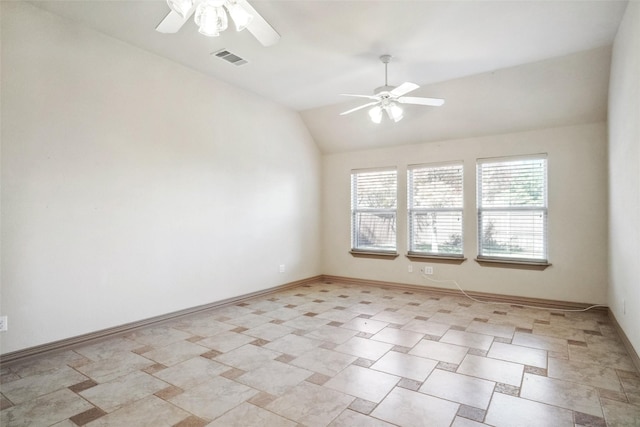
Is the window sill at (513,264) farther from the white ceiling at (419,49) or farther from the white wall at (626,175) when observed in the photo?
the white ceiling at (419,49)

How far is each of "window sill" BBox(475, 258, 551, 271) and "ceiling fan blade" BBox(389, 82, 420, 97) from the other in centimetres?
286

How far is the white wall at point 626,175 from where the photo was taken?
2.67 metres

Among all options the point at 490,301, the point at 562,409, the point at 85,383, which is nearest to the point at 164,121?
the point at 85,383

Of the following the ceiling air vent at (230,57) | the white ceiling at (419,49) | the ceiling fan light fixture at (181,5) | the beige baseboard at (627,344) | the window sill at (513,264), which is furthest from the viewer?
the window sill at (513,264)

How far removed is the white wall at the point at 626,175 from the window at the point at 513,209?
0.83 metres

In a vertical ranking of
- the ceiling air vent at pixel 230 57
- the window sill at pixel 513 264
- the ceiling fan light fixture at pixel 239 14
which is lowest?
the window sill at pixel 513 264

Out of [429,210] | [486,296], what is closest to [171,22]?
[429,210]

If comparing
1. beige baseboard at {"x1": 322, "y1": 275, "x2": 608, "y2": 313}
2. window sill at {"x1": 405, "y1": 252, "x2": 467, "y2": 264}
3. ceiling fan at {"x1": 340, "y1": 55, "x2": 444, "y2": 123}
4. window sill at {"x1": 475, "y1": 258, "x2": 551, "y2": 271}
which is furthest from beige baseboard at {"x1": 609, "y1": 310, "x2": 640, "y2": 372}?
ceiling fan at {"x1": 340, "y1": 55, "x2": 444, "y2": 123}

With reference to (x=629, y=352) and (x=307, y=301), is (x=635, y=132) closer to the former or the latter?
(x=629, y=352)

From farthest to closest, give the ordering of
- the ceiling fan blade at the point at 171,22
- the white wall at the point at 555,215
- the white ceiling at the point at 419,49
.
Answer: the white wall at the point at 555,215
the white ceiling at the point at 419,49
the ceiling fan blade at the point at 171,22

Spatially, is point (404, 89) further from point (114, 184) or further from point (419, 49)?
point (114, 184)

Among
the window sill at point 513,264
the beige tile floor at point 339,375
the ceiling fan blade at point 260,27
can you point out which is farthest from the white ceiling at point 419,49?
the beige tile floor at point 339,375

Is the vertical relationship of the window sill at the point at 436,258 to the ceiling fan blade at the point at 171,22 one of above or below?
below

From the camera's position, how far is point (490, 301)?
4812 millimetres
